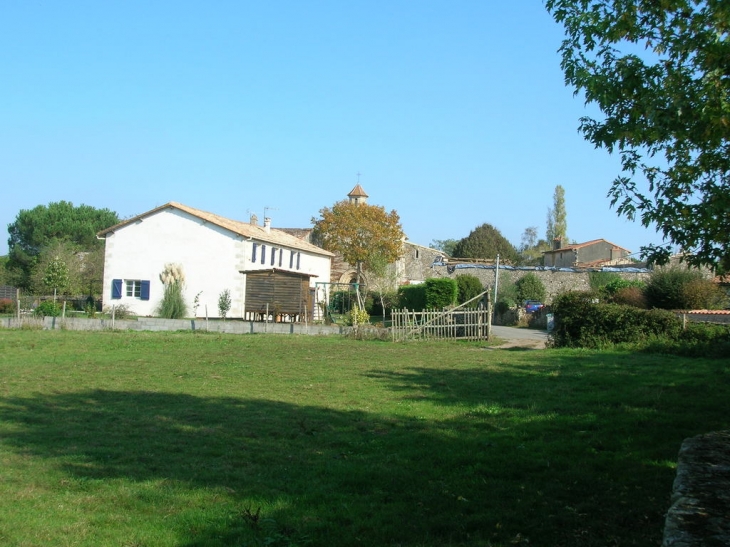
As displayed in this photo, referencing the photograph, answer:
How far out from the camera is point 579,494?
596cm

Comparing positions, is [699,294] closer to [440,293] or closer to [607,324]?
[440,293]

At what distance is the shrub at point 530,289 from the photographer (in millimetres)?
46094

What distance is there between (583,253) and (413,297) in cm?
2872

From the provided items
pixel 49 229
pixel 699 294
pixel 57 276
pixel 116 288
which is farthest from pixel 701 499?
pixel 49 229

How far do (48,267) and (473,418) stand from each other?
41.6 meters

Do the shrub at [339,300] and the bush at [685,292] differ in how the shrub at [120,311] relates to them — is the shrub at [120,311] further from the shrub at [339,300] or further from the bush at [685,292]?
the bush at [685,292]

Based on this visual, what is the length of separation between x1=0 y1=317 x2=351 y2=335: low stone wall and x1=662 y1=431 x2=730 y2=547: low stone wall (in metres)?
23.8

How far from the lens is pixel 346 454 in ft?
25.3

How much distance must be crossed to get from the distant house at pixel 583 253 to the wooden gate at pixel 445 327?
122 feet

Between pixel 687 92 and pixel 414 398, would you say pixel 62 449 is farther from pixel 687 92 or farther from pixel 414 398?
pixel 687 92

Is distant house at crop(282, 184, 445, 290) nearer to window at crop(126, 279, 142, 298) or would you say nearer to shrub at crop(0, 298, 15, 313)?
window at crop(126, 279, 142, 298)

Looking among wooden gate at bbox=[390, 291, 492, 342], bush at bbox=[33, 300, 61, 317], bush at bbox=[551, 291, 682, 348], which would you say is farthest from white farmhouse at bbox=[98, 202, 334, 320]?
bush at bbox=[551, 291, 682, 348]

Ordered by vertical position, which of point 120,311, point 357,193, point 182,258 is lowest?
point 120,311

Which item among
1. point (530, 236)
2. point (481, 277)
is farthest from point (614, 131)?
point (530, 236)
